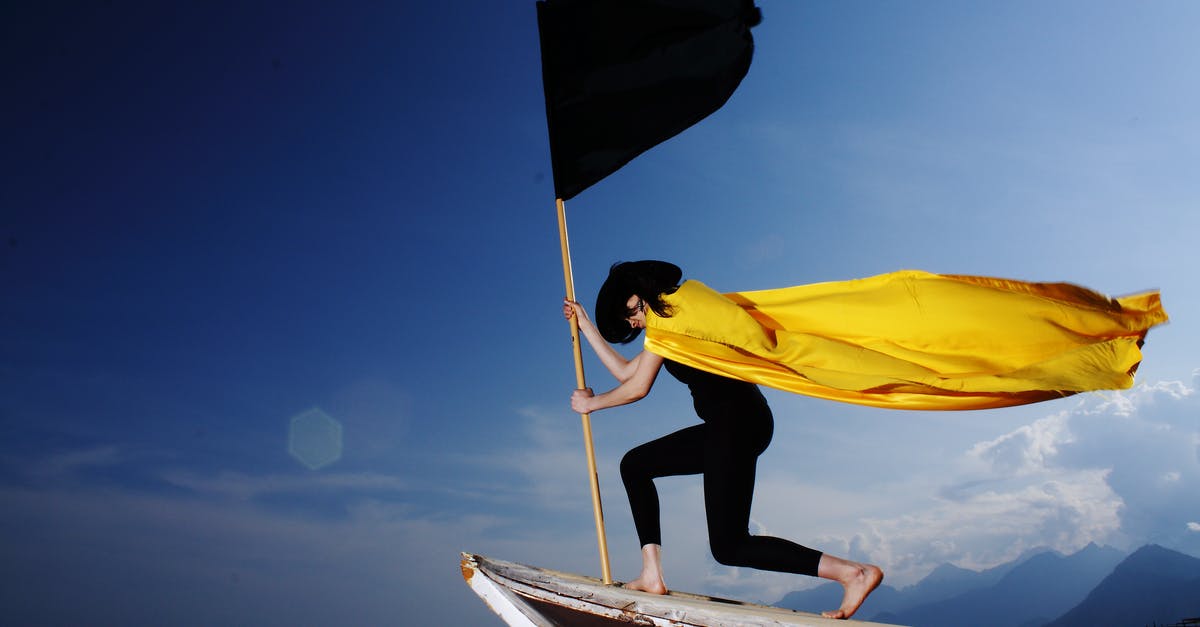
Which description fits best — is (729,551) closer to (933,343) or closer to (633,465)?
(633,465)

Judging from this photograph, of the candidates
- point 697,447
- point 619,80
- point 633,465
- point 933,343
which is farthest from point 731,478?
point 619,80

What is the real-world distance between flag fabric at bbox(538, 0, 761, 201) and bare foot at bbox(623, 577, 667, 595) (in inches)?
116

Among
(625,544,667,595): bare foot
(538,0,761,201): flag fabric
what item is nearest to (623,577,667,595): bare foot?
(625,544,667,595): bare foot

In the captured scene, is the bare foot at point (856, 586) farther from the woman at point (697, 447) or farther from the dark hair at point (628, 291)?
the dark hair at point (628, 291)

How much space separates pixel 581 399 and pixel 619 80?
8.65 ft

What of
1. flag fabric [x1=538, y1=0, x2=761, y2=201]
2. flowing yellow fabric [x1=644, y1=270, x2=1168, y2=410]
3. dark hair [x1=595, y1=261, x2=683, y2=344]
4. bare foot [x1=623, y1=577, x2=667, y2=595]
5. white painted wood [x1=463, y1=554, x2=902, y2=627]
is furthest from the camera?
flag fabric [x1=538, y1=0, x2=761, y2=201]

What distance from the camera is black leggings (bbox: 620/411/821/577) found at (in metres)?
4.26

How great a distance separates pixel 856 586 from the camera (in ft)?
13.6

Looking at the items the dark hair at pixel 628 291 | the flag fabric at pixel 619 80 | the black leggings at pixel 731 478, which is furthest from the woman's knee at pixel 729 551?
the flag fabric at pixel 619 80

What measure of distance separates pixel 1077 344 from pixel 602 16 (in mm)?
4217

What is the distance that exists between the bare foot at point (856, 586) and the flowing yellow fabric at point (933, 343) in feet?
3.40

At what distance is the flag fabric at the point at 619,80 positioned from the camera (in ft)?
18.7

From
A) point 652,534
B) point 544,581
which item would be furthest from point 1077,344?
point 544,581

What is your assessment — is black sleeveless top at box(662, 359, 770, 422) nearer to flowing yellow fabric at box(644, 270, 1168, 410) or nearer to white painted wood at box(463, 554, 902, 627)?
flowing yellow fabric at box(644, 270, 1168, 410)
